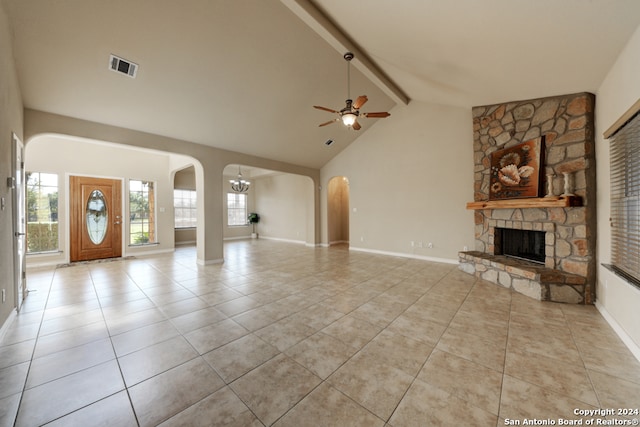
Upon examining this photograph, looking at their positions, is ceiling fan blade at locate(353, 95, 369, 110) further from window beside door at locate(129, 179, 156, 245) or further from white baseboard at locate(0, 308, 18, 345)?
window beside door at locate(129, 179, 156, 245)

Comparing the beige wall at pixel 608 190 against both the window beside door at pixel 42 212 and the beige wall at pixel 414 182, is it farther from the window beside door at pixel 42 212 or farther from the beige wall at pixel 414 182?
the window beside door at pixel 42 212

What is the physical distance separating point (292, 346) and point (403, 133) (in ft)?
18.9

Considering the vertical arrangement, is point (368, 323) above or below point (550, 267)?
below

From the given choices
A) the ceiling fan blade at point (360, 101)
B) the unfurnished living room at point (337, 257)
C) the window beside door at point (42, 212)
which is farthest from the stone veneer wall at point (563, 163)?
the window beside door at point (42, 212)

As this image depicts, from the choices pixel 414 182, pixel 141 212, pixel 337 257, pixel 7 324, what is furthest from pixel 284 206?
pixel 7 324

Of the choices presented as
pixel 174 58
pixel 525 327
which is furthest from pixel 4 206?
pixel 525 327

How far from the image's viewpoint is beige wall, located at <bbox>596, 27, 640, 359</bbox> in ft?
7.34

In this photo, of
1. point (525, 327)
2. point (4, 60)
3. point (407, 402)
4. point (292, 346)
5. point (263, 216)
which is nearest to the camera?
point (407, 402)

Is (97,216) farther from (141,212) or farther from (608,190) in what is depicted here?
(608,190)

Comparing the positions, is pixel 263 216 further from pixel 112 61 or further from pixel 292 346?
pixel 292 346

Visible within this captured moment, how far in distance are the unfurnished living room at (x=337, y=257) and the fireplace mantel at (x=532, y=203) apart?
0.03m

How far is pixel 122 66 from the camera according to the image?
3.25 metres

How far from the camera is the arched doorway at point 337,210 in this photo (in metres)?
8.73

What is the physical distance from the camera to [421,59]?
3650 mm
